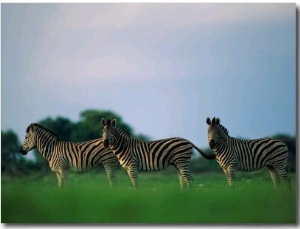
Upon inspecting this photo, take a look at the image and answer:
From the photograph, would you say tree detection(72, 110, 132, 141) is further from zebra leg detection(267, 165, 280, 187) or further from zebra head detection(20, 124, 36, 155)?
zebra leg detection(267, 165, 280, 187)

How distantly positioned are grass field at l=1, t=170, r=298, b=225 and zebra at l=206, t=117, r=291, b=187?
19 cm

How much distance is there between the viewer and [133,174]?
1080cm

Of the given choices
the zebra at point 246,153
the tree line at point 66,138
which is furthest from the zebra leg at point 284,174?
the tree line at point 66,138

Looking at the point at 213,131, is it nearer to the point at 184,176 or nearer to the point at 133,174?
the point at 184,176

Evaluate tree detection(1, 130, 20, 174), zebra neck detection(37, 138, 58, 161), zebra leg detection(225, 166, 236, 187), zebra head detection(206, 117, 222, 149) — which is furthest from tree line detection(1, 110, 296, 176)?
zebra leg detection(225, 166, 236, 187)

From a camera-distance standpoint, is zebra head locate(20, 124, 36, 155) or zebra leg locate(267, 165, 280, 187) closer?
zebra leg locate(267, 165, 280, 187)

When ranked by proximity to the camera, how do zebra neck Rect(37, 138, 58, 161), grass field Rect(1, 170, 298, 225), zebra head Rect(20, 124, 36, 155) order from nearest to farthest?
1. grass field Rect(1, 170, 298, 225)
2. zebra head Rect(20, 124, 36, 155)
3. zebra neck Rect(37, 138, 58, 161)

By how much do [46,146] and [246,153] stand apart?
109 inches

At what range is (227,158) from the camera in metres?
10.9

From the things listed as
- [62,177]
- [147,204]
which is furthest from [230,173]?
[62,177]

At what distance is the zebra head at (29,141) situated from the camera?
1109 centimetres

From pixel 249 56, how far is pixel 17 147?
340 centimetres

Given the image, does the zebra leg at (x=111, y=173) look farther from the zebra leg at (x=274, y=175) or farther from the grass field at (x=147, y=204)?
the zebra leg at (x=274, y=175)

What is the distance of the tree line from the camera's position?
10.9 m
